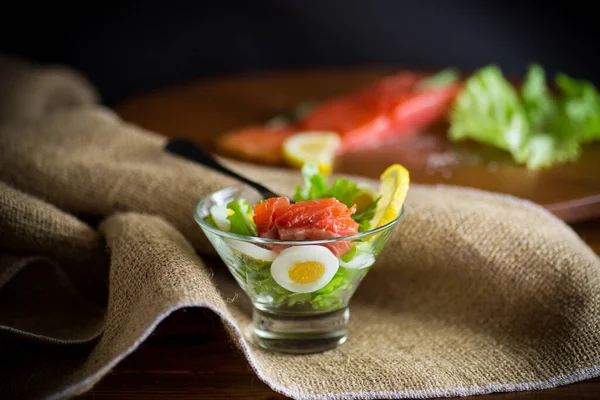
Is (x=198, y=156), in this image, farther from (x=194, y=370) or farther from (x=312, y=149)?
A: (x=194, y=370)

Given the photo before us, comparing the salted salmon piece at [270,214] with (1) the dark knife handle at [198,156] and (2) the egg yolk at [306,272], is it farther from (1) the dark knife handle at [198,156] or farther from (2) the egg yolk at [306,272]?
(1) the dark knife handle at [198,156]

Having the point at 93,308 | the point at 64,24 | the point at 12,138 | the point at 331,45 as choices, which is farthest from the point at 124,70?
the point at 93,308

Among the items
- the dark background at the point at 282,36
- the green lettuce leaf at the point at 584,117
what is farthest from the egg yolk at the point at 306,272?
the dark background at the point at 282,36

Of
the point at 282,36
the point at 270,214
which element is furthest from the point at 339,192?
the point at 282,36

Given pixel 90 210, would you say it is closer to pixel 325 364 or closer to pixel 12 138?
pixel 12 138

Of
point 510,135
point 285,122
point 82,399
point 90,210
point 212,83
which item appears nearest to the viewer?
point 82,399

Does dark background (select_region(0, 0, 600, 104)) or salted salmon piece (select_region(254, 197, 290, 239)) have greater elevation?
salted salmon piece (select_region(254, 197, 290, 239))

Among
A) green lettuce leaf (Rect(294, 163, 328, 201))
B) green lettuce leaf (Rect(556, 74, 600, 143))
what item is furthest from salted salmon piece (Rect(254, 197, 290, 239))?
green lettuce leaf (Rect(556, 74, 600, 143))

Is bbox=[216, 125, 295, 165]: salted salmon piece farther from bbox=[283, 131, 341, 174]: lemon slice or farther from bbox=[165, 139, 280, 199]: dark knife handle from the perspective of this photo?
bbox=[165, 139, 280, 199]: dark knife handle
